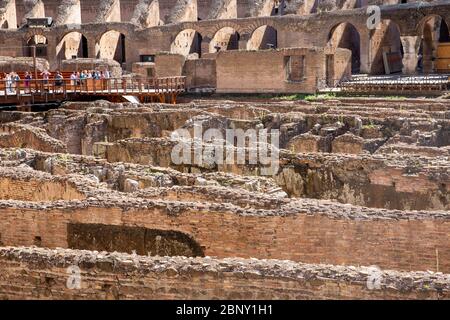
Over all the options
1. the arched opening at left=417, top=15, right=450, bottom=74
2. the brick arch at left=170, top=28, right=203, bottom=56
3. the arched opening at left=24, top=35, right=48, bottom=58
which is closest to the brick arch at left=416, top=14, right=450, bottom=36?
the arched opening at left=417, top=15, right=450, bottom=74

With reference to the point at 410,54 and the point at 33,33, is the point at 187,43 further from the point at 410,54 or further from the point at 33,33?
the point at 410,54

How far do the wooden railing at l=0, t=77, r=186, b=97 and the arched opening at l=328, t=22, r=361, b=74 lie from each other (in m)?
9.16

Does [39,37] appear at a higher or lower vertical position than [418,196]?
higher

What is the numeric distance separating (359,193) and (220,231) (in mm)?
4227

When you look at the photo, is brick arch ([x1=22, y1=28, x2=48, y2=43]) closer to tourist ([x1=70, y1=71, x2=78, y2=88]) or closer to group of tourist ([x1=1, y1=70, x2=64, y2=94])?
tourist ([x1=70, y1=71, x2=78, y2=88])

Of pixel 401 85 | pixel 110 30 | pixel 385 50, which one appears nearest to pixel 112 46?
pixel 110 30

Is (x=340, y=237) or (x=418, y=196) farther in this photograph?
(x=418, y=196)

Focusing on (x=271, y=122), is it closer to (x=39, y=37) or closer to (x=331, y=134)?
(x=331, y=134)

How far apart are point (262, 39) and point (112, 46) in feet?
31.2

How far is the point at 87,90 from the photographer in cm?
2797

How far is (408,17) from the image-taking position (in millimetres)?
31219

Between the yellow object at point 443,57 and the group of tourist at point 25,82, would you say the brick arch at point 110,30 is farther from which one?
the yellow object at point 443,57

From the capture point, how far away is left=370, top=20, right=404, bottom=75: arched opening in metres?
33.4

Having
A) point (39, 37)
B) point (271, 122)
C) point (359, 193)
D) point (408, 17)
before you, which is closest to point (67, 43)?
point (39, 37)
